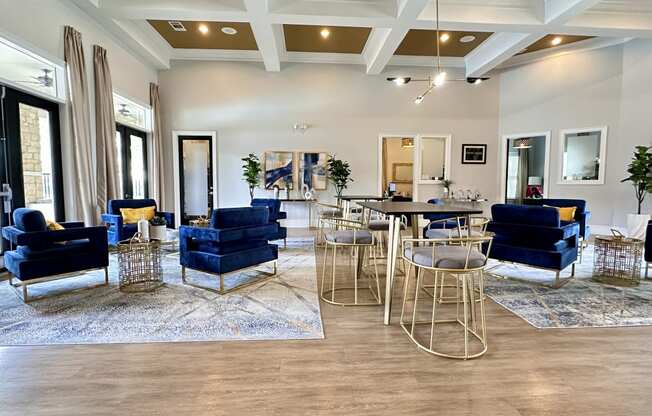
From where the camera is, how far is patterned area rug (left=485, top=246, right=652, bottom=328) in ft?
9.16

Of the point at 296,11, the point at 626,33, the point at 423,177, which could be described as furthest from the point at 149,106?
the point at 626,33

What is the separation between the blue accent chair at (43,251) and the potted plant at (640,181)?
8579 mm

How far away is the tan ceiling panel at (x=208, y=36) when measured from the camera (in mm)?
6055

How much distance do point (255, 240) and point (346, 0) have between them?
3.88m

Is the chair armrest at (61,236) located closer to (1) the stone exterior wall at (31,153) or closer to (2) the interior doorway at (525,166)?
(1) the stone exterior wall at (31,153)

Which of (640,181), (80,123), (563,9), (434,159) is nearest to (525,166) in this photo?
(434,159)

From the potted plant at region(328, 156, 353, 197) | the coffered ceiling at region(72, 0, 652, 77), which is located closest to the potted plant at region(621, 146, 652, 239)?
the coffered ceiling at region(72, 0, 652, 77)

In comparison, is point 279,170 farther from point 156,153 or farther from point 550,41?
point 550,41

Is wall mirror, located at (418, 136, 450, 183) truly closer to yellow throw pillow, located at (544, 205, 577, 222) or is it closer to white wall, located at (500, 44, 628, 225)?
white wall, located at (500, 44, 628, 225)

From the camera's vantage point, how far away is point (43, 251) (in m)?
3.29

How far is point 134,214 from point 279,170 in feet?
11.3

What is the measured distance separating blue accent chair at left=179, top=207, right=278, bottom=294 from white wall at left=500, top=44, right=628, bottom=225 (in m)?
7.07

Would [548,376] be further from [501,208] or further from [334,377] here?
[501,208]

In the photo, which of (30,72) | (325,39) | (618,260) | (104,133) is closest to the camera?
(618,260)
